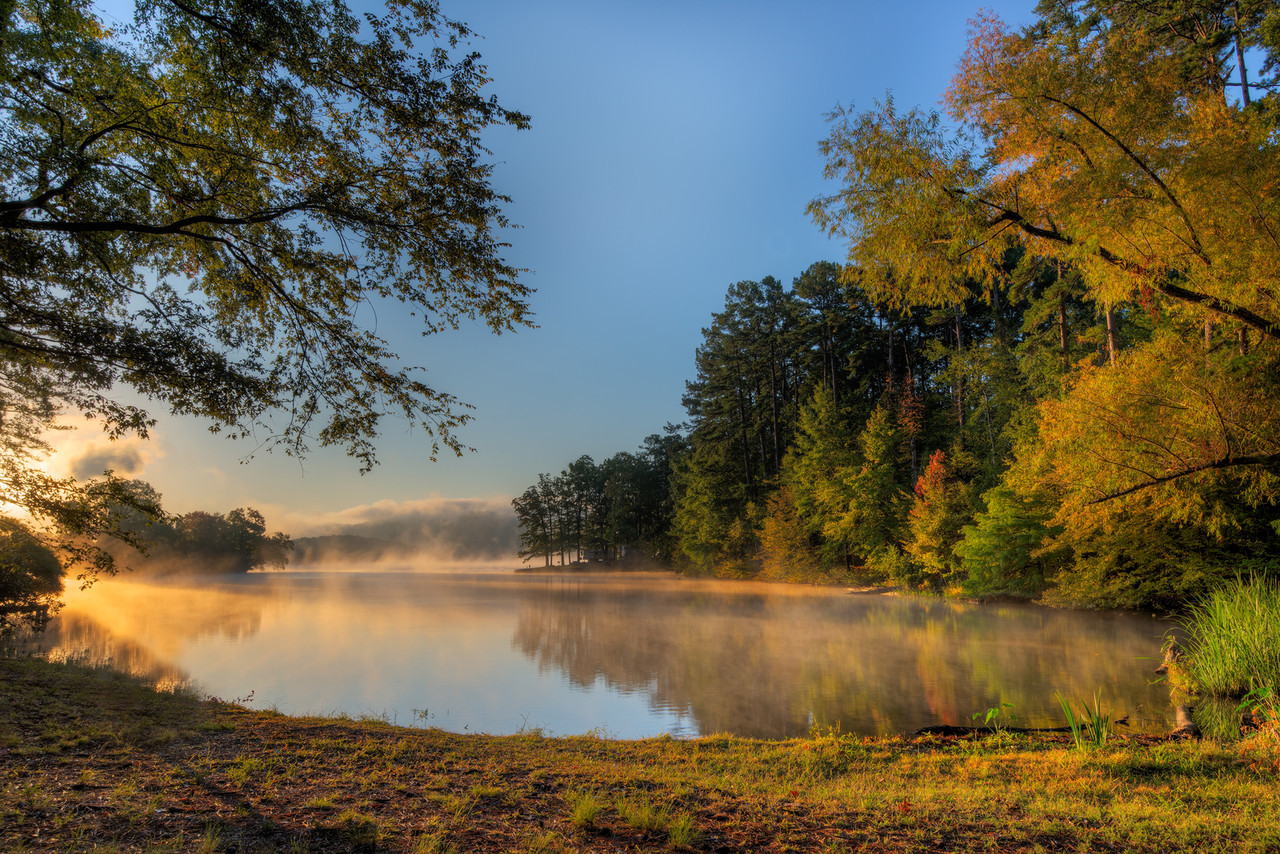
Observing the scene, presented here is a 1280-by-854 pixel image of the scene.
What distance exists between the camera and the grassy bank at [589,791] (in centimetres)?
384

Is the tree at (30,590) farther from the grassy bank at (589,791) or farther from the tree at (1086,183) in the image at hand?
the tree at (1086,183)

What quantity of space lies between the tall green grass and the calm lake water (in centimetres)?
98

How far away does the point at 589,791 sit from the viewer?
4.97 meters

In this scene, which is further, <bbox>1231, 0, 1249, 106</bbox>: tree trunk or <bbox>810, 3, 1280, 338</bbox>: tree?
<bbox>1231, 0, 1249, 106</bbox>: tree trunk

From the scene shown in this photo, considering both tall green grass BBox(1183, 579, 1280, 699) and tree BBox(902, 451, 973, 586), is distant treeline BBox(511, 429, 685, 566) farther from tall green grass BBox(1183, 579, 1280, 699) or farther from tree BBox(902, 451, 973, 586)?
tall green grass BBox(1183, 579, 1280, 699)

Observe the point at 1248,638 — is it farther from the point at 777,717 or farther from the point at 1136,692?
the point at 777,717

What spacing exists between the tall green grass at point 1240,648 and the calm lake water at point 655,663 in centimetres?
98

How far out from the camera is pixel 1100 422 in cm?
987

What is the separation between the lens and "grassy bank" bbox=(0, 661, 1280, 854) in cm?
384

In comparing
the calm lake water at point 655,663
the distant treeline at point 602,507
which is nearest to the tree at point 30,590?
the calm lake water at point 655,663

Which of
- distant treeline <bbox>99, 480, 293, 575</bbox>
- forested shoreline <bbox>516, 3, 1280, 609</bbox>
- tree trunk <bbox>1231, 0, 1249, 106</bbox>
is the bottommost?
distant treeline <bbox>99, 480, 293, 575</bbox>

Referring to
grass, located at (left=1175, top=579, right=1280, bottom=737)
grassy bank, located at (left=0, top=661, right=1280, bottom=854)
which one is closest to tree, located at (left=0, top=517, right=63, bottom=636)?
grassy bank, located at (left=0, top=661, right=1280, bottom=854)

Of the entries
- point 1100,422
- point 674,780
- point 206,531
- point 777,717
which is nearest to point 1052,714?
point 777,717

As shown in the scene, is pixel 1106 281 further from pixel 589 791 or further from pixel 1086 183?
pixel 589 791
